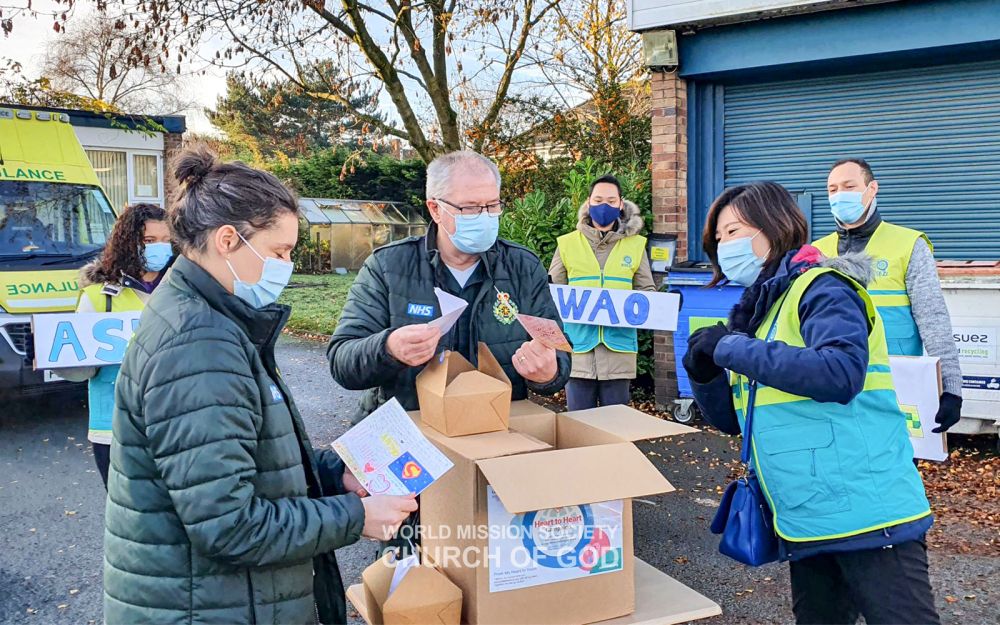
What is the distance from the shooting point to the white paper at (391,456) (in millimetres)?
1948

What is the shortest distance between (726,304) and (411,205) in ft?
69.0

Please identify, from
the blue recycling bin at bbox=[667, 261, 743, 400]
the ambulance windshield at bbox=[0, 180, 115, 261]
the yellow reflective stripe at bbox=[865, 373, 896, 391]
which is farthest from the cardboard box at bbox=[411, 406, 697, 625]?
the ambulance windshield at bbox=[0, 180, 115, 261]

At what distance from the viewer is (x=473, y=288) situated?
2.98m

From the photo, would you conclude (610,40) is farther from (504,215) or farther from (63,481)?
(63,481)

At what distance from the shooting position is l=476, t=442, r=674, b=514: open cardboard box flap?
1.88 meters

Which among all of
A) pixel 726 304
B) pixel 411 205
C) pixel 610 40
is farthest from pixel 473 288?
pixel 411 205

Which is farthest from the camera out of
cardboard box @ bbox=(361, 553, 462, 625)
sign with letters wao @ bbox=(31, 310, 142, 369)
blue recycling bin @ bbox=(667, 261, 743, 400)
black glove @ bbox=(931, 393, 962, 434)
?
blue recycling bin @ bbox=(667, 261, 743, 400)

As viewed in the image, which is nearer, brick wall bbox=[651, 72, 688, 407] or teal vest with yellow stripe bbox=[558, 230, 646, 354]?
teal vest with yellow stripe bbox=[558, 230, 646, 354]

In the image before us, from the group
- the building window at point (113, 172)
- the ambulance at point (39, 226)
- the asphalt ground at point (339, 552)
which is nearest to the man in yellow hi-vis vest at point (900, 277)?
the asphalt ground at point (339, 552)

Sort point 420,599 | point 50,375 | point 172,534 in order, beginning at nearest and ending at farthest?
1. point 172,534
2. point 420,599
3. point 50,375

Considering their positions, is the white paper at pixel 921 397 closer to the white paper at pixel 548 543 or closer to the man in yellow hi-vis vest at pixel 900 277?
the man in yellow hi-vis vest at pixel 900 277

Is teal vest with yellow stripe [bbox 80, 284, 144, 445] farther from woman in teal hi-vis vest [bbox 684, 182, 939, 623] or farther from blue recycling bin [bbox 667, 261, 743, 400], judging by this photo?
blue recycling bin [bbox 667, 261, 743, 400]

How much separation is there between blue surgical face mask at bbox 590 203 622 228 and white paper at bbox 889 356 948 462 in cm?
235

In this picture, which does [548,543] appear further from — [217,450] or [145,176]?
[145,176]
